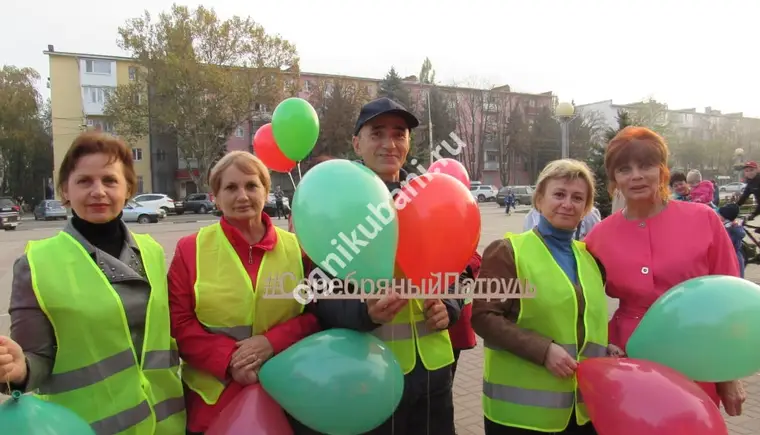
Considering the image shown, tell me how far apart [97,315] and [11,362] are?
27 cm

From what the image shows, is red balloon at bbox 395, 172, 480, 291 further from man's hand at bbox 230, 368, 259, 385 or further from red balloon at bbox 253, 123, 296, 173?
red balloon at bbox 253, 123, 296, 173

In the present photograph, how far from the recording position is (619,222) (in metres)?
2.35

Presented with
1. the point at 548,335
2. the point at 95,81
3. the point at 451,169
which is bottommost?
the point at 548,335

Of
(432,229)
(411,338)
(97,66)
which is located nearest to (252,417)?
(411,338)

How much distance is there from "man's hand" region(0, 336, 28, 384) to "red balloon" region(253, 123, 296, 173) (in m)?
4.30

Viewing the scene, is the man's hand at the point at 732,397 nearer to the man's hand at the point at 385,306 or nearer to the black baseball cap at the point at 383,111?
the man's hand at the point at 385,306

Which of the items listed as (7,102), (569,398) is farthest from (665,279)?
(7,102)

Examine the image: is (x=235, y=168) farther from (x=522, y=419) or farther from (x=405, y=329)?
(x=522, y=419)

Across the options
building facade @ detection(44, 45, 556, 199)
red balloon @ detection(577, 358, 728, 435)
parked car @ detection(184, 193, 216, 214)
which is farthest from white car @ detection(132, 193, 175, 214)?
red balloon @ detection(577, 358, 728, 435)

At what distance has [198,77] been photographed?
31.8 meters

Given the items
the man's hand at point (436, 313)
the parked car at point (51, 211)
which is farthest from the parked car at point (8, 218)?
the man's hand at point (436, 313)

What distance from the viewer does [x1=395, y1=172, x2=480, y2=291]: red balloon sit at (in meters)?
1.90

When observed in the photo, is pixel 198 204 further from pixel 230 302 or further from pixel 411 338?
pixel 411 338

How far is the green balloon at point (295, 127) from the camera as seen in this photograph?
503 cm
